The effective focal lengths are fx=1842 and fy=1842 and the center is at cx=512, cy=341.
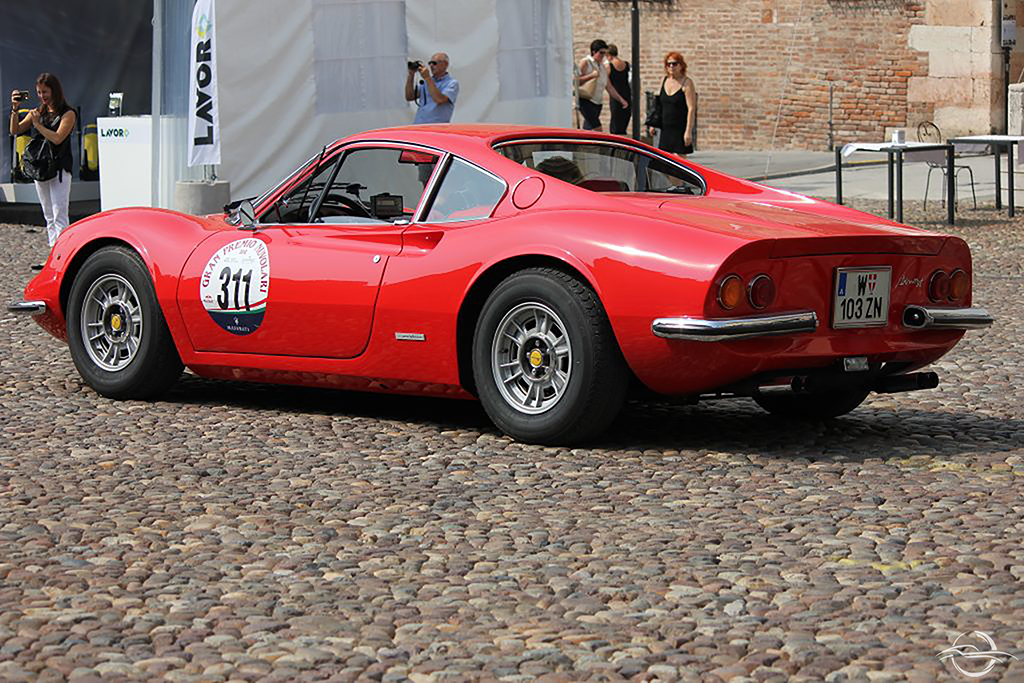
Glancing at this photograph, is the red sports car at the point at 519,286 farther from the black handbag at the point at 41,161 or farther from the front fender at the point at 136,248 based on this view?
the black handbag at the point at 41,161

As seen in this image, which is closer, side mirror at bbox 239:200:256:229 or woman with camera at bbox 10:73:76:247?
side mirror at bbox 239:200:256:229

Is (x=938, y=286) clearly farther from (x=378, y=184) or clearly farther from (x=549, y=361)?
(x=378, y=184)

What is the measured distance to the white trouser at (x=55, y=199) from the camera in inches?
655

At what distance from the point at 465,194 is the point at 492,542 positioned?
7.61 feet

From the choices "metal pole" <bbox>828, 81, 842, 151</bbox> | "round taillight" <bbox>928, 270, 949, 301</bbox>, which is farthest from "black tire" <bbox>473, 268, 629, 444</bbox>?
"metal pole" <bbox>828, 81, 842, 151</bbox>

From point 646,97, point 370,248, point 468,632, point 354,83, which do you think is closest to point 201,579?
point 468,632

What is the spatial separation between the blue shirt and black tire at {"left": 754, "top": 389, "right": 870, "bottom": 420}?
1023 centimetres

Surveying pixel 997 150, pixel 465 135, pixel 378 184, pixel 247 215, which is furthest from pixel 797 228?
pixel 997 150

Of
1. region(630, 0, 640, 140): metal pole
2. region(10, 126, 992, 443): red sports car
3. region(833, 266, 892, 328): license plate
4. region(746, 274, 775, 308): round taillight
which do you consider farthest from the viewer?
region(630, 0, 640, 140): metal pole

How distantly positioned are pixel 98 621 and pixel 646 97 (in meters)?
28.6

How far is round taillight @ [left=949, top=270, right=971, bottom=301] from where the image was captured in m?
6.99

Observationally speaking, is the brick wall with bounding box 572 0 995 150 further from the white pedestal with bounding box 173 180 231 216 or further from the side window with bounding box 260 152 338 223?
the side window with bounding box 260 152 338 223

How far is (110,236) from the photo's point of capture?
822 centimetres

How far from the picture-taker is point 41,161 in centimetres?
1653
